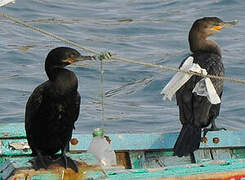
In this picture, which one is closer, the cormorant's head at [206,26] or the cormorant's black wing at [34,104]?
the cormorant's black wing at [34,104]

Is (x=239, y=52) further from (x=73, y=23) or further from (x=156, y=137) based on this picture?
(x=156, y=137)

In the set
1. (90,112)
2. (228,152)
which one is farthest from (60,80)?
(90,112)

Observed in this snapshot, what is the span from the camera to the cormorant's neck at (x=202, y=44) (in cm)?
747

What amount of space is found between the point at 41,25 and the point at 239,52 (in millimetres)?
3640

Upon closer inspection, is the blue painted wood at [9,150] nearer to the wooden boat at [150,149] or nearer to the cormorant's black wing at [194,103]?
the wooden boat at [150,149]

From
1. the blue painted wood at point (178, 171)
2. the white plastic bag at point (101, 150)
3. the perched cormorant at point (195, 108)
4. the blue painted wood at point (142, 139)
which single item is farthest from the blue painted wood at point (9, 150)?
the blue painted wood at point (178, 171)

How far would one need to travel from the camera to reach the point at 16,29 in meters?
14.7

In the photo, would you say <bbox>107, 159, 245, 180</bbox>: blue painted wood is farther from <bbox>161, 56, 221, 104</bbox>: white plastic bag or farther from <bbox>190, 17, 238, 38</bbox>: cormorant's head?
<bbox>190, 17, 238, 38</bbox>: cormorant's head

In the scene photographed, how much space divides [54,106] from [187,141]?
1.61 metres

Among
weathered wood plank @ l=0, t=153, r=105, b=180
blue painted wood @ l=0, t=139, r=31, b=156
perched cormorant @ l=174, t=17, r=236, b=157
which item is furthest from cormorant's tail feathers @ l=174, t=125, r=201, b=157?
weathered wood plank @ l=0, t=153, r=105, b=180

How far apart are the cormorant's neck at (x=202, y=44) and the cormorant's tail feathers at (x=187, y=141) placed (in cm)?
98

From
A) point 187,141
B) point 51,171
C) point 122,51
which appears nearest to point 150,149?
point 187,141

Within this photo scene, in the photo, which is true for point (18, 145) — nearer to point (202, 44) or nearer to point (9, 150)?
point (9, 150)

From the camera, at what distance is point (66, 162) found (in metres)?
5.19
